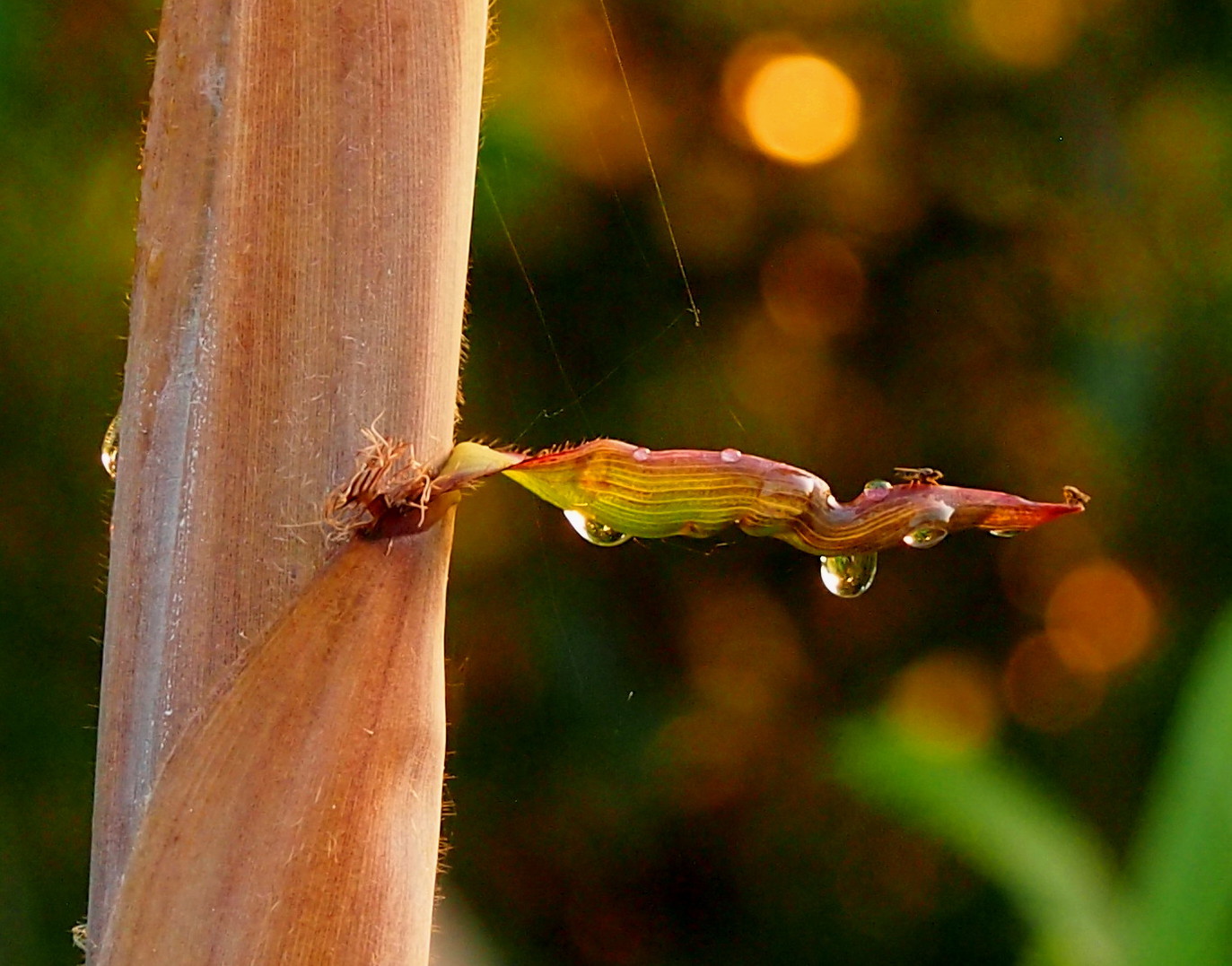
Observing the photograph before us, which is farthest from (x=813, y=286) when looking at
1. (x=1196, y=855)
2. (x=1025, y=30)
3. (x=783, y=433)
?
(x=1196, y=855)

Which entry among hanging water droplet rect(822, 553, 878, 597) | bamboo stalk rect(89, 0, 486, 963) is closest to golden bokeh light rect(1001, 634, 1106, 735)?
hanging water droplet rect(822, 553, 878, 597)

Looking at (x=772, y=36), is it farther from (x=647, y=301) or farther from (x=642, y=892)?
(x=642, y=892)

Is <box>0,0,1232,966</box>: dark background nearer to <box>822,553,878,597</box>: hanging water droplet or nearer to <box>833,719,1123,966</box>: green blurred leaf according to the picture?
<box>833,719,1123,966</box>: green blurred leaf

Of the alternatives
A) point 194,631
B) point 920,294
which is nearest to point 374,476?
point 194,631

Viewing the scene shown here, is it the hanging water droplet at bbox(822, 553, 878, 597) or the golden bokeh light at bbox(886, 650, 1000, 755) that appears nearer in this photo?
the hanging water droplet at bbox(822, 553, 878, 597)

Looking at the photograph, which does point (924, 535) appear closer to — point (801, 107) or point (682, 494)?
point (682, 494)

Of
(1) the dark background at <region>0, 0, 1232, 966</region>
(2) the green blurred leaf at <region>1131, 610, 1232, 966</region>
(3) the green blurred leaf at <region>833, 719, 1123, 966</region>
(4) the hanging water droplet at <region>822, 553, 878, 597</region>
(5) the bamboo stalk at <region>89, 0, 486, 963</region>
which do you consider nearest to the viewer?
(5) the bamboo stalk at <region>89, 0, 486, 963</region>

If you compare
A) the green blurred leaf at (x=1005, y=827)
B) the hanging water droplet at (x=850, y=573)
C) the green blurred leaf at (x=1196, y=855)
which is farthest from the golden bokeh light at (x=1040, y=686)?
the hanging water droplet at (x=850, y=573)
